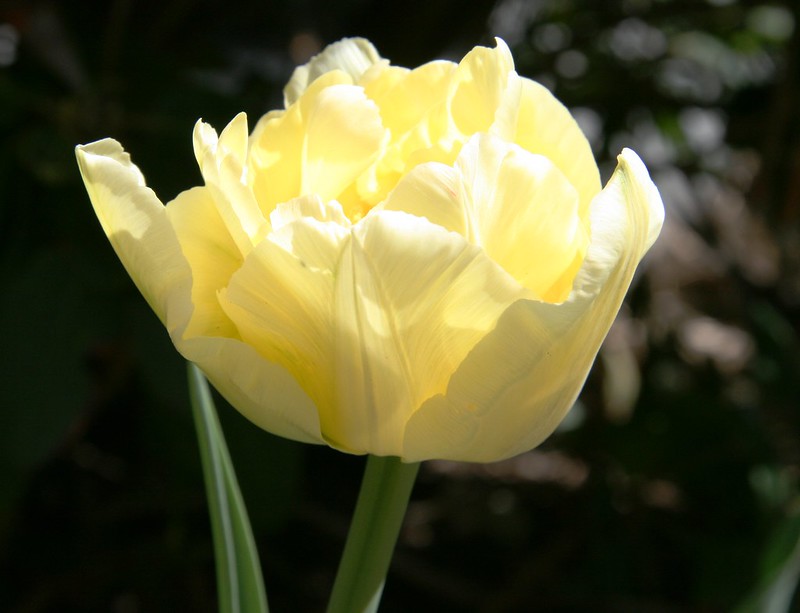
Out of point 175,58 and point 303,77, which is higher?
point 303,77

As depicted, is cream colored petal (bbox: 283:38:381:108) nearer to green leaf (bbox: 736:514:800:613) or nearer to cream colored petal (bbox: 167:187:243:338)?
cream colored petal (bbox: 167:187:243:338)

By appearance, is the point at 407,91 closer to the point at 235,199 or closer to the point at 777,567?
the point at 235,199

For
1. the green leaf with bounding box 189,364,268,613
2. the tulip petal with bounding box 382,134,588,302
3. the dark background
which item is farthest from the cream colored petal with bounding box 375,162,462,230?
the dark background

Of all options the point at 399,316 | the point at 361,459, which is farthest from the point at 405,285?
the point at 361,459

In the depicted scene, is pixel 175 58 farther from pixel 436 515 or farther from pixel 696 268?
pixel 696 268

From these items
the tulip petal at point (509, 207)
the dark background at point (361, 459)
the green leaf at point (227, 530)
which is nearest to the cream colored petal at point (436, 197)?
the tulip petal at point (509, 207)

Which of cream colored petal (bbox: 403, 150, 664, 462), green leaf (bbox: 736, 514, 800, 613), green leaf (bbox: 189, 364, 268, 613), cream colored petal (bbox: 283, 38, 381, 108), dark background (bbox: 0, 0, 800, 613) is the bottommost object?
dark background (bbox: 0, 0, 800, 613)

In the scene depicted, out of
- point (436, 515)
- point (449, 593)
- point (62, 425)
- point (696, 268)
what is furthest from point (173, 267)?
point (696, 268)
